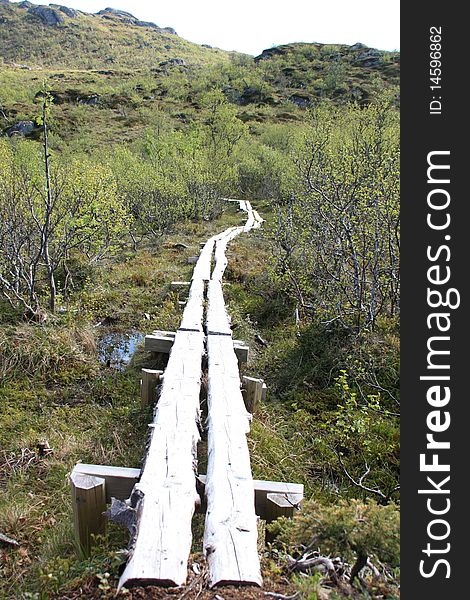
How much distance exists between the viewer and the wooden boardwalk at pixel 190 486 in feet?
8.40

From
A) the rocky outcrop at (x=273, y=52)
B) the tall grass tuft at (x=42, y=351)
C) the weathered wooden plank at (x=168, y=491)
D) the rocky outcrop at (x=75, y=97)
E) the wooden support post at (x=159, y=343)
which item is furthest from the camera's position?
the rocky outcrop at (x=273, y=52)

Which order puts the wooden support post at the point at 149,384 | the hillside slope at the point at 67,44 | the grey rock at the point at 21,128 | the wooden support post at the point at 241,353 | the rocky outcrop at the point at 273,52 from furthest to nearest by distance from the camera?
1. the hillside slope at the point at 67,44
2. the rocky outcrop at the point at 273,52
3. the grey rock at the point at 21,128
4. the wooden support post at the point at 241,353
5. the wooden support post at the point at 149,384

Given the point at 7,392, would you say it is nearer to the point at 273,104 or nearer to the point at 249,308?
the point at 249,308

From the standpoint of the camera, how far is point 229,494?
3246 millimetres

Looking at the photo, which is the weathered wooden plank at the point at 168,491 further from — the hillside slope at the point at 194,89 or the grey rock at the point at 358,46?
the grey rock at the point at 358,46

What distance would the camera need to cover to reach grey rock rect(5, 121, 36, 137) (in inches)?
2347

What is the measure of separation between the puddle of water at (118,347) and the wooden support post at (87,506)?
4273 millimetres

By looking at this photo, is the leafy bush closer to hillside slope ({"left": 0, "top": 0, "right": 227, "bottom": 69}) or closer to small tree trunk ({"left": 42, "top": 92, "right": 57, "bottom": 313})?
small tree trunk ({"left": 42, "top": 92, "right": 57, "bottom": 313})

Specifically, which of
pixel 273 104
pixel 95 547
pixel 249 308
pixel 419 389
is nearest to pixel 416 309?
pixel 419 389

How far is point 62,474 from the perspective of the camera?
4.76 metres

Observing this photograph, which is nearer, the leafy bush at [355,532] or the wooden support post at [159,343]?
the leafy bush at [355,532]

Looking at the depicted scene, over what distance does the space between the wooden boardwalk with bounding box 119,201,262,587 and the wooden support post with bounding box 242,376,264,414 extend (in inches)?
9.1

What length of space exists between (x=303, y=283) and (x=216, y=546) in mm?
6907

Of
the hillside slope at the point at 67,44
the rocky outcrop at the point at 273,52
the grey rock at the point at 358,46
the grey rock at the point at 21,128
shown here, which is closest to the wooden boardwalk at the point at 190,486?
the grey rock at the point at 21,128
